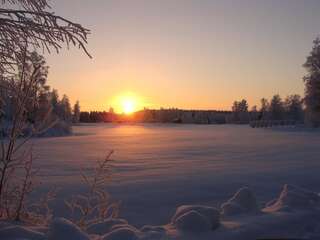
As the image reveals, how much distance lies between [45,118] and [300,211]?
3.41 metres

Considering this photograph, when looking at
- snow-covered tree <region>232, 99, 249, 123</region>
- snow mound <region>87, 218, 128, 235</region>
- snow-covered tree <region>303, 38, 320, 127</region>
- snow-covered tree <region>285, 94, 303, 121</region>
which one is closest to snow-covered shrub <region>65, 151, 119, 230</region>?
snow mound <region>87, 218, 128, 235</region>

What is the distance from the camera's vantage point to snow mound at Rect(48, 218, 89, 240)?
11.8 feet

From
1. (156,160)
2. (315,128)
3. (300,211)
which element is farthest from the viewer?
(315,128)

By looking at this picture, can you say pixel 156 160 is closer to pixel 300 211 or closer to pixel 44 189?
pixel 44 189

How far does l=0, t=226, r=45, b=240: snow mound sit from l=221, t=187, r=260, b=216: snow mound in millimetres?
2422

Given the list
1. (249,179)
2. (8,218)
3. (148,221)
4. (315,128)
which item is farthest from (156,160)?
(315,128)

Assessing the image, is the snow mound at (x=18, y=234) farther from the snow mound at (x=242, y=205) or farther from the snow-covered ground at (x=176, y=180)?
the snow mound at (x=242, y=205)

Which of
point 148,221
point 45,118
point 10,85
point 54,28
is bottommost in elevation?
point 148,221

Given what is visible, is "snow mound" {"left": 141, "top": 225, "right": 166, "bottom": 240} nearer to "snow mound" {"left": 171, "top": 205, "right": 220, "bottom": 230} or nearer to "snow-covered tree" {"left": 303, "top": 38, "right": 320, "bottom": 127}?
"snow mound" {"left": 171, "top": 205, "right": 220, "bottom": 230}

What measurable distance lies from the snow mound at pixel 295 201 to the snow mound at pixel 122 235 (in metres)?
2.37

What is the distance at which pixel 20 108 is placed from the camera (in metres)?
4.28

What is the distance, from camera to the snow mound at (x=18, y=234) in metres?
3.85

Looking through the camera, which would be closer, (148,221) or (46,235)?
(46,235)

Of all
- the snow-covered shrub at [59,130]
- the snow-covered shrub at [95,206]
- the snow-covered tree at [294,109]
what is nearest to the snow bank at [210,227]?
the snow-covered shrub at [95,206]
